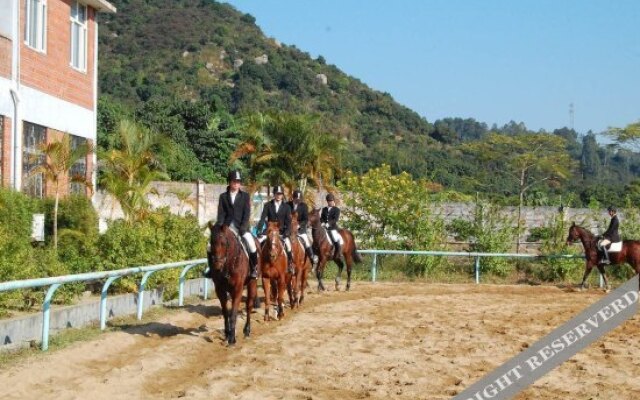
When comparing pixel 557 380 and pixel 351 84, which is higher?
pixel 351 84

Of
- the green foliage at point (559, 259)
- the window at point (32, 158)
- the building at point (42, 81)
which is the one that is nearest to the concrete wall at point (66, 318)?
the building at point (42, 81)

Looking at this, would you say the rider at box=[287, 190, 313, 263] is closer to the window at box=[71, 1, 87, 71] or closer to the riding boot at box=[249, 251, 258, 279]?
the riding boot at box=[249, 251, 258, 279]

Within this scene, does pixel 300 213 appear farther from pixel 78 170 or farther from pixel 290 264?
pixel 78 170

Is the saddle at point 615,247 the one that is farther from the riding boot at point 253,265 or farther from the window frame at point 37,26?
the window frame at point 37,26

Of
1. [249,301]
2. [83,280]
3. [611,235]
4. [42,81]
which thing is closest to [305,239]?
[249,301]

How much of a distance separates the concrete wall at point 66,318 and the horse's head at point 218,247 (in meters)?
2.67

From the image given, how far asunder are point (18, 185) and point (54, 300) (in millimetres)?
7559

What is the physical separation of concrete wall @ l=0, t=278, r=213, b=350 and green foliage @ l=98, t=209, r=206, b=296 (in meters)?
0.62

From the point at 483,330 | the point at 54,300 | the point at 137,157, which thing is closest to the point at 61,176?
the point at 137,157

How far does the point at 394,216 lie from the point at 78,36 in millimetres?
12208

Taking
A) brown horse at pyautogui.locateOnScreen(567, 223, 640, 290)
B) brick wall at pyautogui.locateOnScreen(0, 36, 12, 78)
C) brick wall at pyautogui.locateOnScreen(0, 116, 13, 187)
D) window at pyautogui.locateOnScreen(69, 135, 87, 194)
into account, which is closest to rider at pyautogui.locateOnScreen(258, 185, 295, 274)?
brick wall at pyautogui.locateOnScreen(0, 116, 13, 187)

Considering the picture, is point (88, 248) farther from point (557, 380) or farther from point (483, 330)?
point (557, 380)

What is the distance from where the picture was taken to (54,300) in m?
16.7

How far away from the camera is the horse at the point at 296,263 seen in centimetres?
1980
